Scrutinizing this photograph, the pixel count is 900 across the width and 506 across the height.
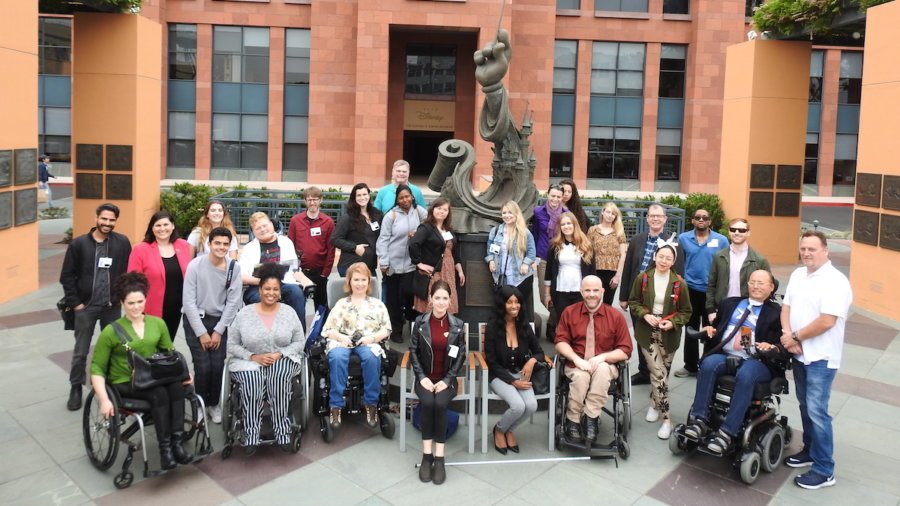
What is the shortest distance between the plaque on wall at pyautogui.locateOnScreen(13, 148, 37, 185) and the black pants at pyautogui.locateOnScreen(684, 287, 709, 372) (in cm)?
→ 1002

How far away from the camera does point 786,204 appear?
1645cm

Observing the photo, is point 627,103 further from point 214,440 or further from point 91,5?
point 214,440

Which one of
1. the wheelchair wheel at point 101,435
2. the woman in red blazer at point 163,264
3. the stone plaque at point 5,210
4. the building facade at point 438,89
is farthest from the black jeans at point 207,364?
the building facade at point 438,89

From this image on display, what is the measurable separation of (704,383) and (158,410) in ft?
14.3

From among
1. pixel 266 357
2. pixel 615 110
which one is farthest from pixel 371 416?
pixel 615 110

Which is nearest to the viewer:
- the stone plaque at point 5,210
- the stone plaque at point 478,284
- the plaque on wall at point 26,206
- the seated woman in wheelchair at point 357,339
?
the seated woman in wheelchair at point 357,339

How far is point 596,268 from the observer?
26.8ft

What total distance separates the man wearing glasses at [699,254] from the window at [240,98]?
24.9 metres

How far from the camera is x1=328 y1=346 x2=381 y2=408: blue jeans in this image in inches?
250

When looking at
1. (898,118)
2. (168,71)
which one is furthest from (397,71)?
(898,118)

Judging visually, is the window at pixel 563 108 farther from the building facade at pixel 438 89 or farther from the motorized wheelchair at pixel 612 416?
the motorized wheelchair at pixel 612 416

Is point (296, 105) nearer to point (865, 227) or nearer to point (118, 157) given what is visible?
point (118, 157)

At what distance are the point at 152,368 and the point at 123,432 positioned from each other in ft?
2.00

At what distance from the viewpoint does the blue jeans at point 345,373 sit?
635 cm
